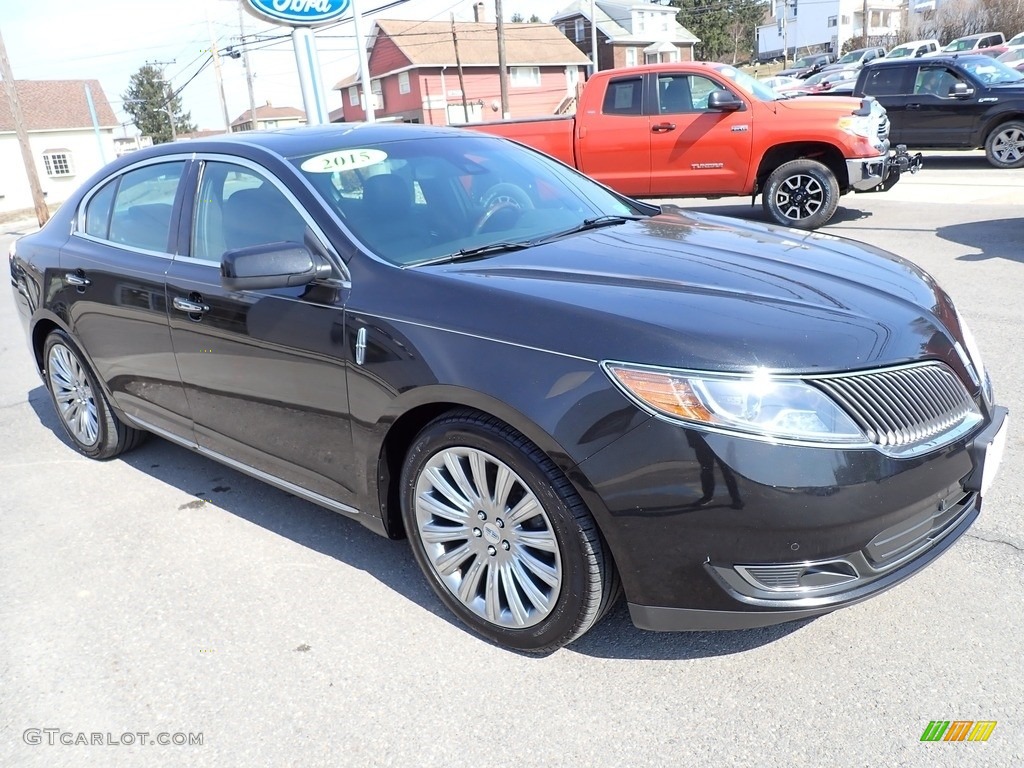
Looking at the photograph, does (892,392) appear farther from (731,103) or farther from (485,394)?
(731,103)

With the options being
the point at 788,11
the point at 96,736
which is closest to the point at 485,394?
the point at 96,736

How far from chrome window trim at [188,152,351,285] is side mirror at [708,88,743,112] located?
7.56 metres

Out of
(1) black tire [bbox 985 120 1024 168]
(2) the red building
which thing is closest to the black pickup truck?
(1) black tire [bbox 985 120 1024 168]

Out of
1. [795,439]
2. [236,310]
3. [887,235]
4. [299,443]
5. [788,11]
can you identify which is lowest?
[887,235]

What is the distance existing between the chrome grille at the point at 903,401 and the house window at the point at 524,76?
176 ft

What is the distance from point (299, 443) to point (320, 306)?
1.98ft

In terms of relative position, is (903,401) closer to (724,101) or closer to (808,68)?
(724,101)

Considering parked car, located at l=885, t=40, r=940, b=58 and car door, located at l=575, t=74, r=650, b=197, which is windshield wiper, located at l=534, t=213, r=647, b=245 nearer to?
car door, located at l=575, t=74, r=650, b=197

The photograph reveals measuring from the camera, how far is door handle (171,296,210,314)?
3.52 metres

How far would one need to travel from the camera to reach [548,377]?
2434 millimetres

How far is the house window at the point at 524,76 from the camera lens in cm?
5316

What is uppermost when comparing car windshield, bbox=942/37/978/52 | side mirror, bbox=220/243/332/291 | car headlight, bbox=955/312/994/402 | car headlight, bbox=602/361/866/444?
car windshield, bbox=942/37/978/52

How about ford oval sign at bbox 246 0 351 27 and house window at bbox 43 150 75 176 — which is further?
house window at bbox 43 150 75 176

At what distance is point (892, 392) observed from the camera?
2.38 metres
